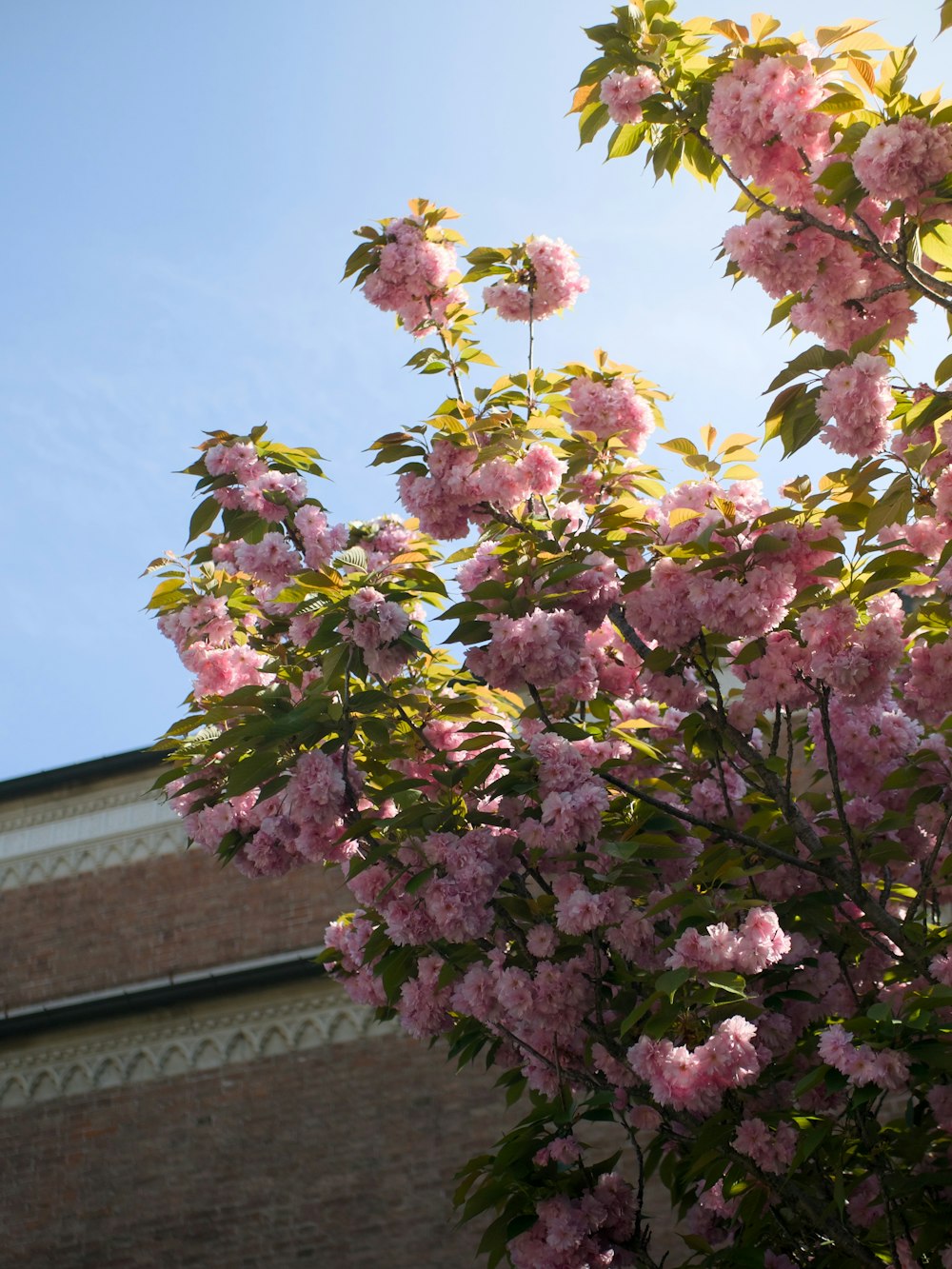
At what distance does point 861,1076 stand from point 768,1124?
0.46 metres

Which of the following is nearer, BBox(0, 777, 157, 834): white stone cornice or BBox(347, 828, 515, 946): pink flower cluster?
BBox(347, 828, 515, 946): pink flower cluster

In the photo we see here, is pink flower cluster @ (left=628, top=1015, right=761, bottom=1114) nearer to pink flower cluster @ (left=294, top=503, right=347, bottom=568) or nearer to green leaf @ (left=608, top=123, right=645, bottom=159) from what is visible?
pink flower cluster @ (left=294, top=503, right=347, bottom=568)

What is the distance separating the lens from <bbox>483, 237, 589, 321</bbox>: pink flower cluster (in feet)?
17.2

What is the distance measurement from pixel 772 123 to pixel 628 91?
0.58 meters

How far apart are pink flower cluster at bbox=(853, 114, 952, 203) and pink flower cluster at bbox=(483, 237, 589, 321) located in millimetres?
1845

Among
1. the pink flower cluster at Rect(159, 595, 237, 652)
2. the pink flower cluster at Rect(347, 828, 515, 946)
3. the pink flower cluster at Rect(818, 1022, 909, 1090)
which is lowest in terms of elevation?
the pink flower cluster at Rect(818, 1022, 909, 1090)

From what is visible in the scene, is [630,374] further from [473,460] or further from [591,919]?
[591,919]

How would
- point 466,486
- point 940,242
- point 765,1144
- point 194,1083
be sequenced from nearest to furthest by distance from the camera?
point 940,242, point 765,1144, point 466,486, point 194,1083

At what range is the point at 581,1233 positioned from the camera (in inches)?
166

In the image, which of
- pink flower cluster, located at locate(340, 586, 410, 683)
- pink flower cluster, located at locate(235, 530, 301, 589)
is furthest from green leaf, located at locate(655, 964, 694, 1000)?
pink flower cluster, located at locate(235, 530, 301, 589)

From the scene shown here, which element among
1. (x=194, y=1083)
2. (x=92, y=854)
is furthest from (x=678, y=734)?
(x=92, y=854)

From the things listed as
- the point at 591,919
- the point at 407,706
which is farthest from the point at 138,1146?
the point at 591,919

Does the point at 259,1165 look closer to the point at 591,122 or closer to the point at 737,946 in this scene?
the point at 737,946

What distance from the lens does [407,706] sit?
4.89 metres
